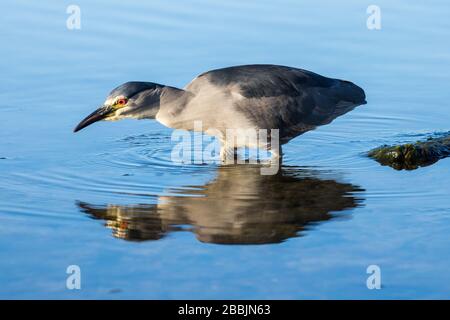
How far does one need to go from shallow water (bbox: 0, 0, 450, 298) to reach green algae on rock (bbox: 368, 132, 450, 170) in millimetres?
172

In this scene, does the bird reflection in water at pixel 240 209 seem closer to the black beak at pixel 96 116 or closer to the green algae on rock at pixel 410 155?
the green algae on rock at pixel 410 155

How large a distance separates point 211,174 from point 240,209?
135cm

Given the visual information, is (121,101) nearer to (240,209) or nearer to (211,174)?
(211,174)

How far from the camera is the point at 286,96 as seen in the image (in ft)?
35.0

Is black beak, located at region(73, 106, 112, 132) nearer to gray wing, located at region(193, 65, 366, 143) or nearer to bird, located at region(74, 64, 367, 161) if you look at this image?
bird, located at region(74, 64, 367, 161)

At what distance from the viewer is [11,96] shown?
12016 mm

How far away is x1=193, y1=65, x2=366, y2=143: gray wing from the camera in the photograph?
10.3m

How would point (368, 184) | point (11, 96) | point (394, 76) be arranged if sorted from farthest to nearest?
point (394, 76), point (11, 96), point (368, 184)

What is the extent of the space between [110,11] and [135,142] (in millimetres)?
4872

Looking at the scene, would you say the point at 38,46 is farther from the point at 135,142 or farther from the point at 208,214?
the point at 208,214

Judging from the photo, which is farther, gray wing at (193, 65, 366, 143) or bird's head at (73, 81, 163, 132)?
gray wing at (193, 65, 366, 143)

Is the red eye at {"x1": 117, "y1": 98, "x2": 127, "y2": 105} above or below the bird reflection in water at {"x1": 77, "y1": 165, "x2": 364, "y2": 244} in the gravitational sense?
above

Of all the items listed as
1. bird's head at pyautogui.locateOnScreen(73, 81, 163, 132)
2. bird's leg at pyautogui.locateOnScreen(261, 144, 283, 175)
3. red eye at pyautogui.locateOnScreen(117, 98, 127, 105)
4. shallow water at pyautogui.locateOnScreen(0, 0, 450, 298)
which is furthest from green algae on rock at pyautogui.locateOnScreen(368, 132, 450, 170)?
→ red eye at pyautogui.locateOnScreen(117, 98, 127, 105)

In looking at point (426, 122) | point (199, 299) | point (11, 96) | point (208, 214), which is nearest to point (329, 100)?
point (426, 122)
